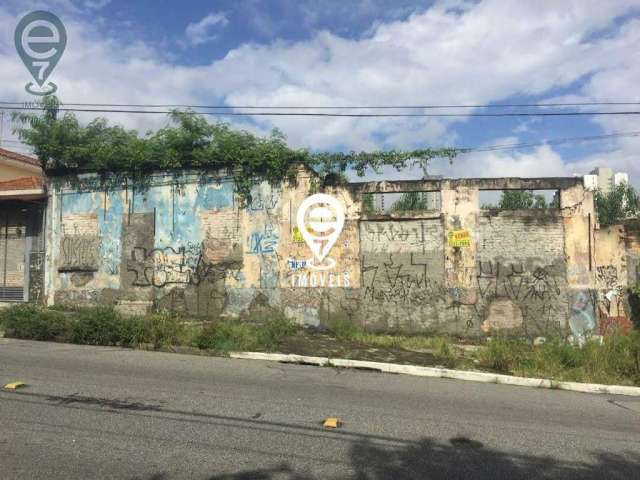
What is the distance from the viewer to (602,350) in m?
9.33

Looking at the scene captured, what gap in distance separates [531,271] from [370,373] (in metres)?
5.53

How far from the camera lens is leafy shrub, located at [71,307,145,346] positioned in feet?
34.6

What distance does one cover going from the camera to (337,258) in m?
13.3

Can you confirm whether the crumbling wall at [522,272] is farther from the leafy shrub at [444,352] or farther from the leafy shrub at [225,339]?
the leafy shrub at [225,339]

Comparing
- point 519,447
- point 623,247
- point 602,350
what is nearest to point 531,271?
point 623,247

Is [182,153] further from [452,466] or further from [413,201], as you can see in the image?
[452,466]

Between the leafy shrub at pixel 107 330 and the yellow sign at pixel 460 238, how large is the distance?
291 inches

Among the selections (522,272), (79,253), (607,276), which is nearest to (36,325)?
(79,253)

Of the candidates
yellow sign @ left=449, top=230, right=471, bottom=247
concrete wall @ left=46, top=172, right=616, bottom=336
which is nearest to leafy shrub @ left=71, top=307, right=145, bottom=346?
concrete wall @ left=46, top=172, right=616, bottom=336

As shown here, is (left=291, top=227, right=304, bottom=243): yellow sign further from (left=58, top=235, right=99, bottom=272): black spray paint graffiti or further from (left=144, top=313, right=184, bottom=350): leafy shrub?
(left=58, top=235, right=99, bottom=272): black spray paint graffiti

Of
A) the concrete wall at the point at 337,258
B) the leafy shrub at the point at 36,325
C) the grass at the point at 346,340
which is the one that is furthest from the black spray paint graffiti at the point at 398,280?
the leafy shrub at the point at 36,325

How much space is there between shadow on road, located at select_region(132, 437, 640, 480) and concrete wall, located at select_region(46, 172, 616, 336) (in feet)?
25.6

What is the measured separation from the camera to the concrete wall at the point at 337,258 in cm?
1231

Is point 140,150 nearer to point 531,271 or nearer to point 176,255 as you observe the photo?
point 176,255
